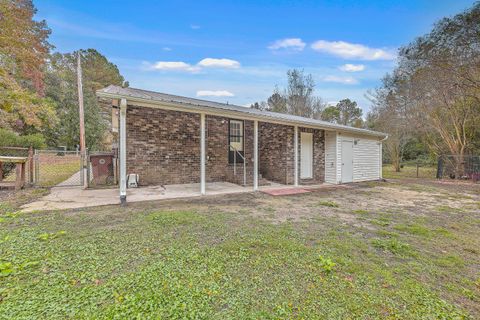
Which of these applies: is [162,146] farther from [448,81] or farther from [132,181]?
[448,81]

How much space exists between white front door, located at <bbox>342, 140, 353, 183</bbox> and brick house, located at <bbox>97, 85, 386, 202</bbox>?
0.04m

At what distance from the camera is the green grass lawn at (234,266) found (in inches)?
69.2

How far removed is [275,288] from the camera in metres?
2.02

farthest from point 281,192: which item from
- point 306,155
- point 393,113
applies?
point 393,113

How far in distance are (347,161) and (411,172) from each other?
9897 mm

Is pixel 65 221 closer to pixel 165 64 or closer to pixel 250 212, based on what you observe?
pixel 250 212

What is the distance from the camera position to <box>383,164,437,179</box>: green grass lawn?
44.1 ft

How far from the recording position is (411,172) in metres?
15.8

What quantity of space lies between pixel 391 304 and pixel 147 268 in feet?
7.63

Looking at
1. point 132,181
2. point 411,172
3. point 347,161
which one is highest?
point 347,161

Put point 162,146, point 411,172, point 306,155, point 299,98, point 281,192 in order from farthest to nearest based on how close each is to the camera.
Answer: point 299,98 < point 411,172 < point 306,155 < point 162,146 < point 281,192

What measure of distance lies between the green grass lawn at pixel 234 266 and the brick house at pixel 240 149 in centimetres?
349

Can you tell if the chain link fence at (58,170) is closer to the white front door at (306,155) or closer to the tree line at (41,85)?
the tree line at (41,85)

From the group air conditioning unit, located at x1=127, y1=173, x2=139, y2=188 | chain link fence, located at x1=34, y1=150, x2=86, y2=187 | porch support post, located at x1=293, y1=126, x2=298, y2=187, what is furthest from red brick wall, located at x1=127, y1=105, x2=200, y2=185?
porch support post, located at x1=293, y1=126, x2=298, y2=187
